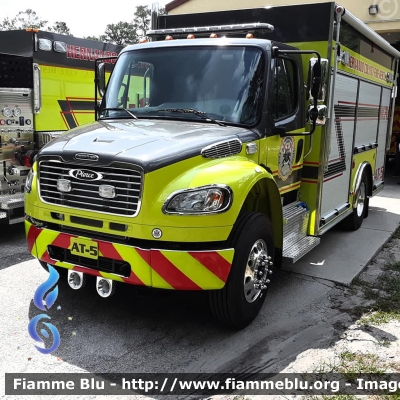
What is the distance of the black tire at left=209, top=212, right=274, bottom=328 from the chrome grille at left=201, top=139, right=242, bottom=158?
0.53 m

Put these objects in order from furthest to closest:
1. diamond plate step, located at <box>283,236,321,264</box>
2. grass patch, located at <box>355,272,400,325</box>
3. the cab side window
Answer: diamond plate step, located at <box>283,236,321,264</box> < the cab side window < grass patch, located at <box>355,272,400,325</box>

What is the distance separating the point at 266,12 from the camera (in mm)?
5691

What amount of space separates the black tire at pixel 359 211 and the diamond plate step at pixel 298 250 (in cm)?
208

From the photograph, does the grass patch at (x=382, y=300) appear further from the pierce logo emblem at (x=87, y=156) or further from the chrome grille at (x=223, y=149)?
the pierce logo emblem at (x=87, y=156)

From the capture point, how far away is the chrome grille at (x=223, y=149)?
12.5 feet

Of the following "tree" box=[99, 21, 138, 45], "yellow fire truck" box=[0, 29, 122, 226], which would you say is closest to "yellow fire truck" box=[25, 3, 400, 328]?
"yellow fire truck" box=[0, 29, 122, 226]

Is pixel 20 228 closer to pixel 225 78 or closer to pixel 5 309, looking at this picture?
pixel 5 309

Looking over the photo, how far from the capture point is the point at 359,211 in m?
7.77

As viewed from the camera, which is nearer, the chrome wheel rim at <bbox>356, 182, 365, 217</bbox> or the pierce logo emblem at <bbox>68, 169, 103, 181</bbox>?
the pierce logo emblem at <bbox>68, 169, 103, 181</bbox>

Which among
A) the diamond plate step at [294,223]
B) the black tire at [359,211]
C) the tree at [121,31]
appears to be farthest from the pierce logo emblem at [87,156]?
the tree at [121,31]

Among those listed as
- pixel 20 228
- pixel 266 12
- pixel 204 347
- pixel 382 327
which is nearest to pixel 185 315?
pixel 204 347

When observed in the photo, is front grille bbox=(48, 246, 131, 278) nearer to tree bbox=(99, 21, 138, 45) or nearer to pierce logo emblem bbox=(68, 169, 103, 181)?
pierce logo emblem bbox=(68, 169, 103, 181)

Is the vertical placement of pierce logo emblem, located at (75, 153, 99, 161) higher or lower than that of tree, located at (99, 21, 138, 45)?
lower

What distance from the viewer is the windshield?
4.37m
